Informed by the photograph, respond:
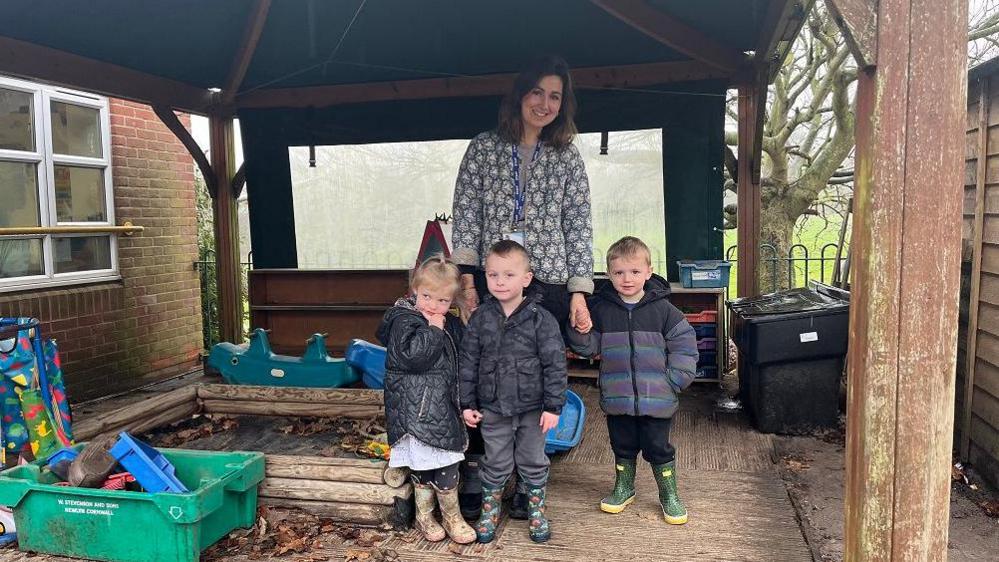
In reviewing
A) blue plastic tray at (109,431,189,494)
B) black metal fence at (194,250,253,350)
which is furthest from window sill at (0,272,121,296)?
blue plastic tray at (109,431,189,494)

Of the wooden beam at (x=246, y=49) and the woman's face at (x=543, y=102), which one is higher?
the wooden beam at (x=246, y=49)

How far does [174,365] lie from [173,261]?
40.8 inches

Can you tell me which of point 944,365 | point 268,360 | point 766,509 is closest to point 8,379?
point 268,360

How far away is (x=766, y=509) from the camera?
3.50 metres

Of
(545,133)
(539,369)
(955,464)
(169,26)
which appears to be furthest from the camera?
(169,26)

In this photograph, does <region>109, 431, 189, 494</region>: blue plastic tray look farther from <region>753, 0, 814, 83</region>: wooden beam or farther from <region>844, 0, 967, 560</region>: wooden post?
<region>753, 0, 814, 83</region>: wooden beam

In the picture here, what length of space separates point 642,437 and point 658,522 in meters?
0.39

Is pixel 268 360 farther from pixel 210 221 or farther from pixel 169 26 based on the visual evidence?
pixel 210 221

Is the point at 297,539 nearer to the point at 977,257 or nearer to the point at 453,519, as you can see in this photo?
the point at 453,519

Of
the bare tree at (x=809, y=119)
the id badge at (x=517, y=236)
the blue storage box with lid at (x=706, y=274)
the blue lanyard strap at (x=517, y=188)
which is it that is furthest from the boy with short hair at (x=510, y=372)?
the bare tree at (x=809, y=119)

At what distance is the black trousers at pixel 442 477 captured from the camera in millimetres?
3174

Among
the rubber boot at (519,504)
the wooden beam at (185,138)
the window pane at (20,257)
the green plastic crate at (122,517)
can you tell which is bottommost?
the rubber boot at (519,504)

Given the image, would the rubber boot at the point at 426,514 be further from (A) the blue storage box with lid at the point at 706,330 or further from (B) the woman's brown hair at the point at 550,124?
(A) the blue storage box with lid at the point at 706,330

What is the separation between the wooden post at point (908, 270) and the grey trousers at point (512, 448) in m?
1.32
